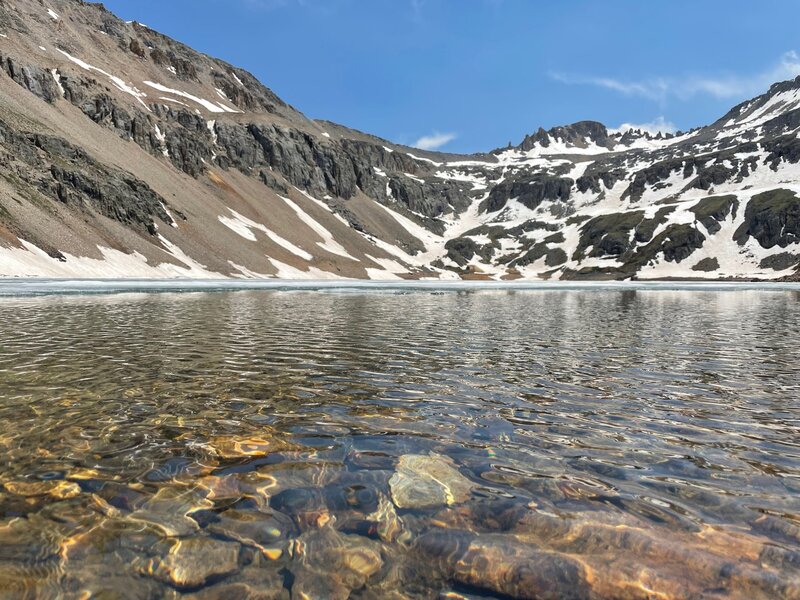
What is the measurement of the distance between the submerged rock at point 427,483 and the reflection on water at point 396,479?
0.13 feet

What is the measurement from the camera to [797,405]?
11.5 meters

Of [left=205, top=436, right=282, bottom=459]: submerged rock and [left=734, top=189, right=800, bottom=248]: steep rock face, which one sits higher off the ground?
[left=734, top=189, right=800, bottom=248]: steep rock face

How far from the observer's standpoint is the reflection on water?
5039mm

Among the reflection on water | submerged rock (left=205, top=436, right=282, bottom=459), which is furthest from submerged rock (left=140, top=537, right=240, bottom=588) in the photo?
submerged rock (left=205, top=436, right=282, bottom=459)

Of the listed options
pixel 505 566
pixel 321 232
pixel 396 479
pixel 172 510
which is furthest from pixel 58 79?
pixel 505 566

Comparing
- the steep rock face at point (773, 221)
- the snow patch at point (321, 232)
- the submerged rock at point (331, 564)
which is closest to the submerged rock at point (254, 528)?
the submerged rock at point (331, 564)

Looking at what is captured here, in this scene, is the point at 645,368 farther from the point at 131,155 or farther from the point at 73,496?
the point at 131,155

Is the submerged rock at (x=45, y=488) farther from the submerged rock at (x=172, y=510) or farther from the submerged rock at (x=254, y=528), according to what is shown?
the submerged rock at (x=254, y=528)

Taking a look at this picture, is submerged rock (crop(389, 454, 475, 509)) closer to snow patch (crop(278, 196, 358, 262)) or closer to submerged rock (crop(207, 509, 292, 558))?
submerged rock (crop(207, 509, 292, 558))

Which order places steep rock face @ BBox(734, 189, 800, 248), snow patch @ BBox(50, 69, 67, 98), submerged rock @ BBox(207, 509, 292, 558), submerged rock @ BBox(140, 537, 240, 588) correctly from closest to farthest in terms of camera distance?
submerged rock @ BBox(140, 537, 240, 588), submerged rock @ BBox(207, 509, 292, 558), snow patch @ BBox(50, 69, 67, 98), steep rock face @ BBox(734, 189, 800, 248)

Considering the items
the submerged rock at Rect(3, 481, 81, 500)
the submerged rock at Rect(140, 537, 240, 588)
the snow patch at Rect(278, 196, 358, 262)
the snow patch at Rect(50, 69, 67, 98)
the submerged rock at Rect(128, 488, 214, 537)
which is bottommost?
the submerged rock at Rect(140, 537, 240, 588)

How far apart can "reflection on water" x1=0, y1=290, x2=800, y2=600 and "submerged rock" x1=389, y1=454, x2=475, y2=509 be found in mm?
39

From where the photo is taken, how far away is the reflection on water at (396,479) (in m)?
5.04

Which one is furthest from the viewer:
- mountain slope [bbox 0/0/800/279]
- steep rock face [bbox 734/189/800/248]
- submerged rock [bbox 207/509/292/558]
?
steep rock face [bbox 734/189/800/248]
